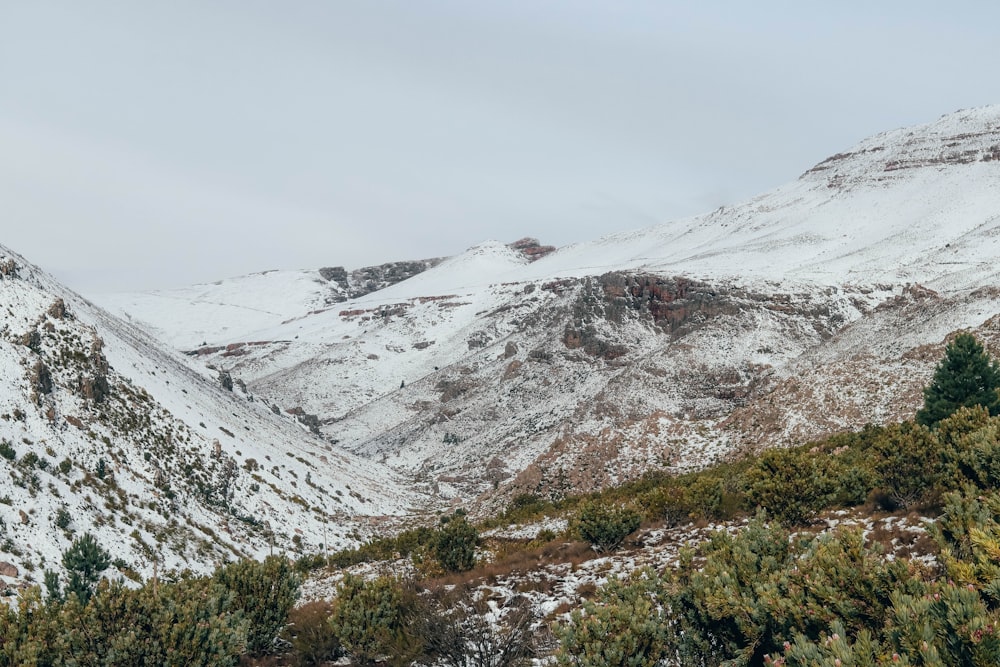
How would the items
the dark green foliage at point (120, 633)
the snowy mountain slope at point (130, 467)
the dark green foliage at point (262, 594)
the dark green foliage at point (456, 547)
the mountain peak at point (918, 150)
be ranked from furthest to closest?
the mountain peak at point (918, 150) → the snowy mountain slope at point (130, 467) → the dark green foliage at point (456, 547) → the dark green foliage at point (262, 594) → the dark green foliage at point (120, 633)

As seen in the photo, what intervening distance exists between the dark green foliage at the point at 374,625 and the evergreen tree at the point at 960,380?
879 inches

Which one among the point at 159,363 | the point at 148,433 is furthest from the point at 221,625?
the point at 159,363

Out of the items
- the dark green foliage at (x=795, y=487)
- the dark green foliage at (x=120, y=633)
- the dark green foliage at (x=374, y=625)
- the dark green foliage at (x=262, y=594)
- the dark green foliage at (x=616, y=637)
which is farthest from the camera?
the dark green foliage at (x=795, y=487)

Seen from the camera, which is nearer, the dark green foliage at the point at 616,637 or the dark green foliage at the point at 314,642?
the dark green foliage at the point at 616,637

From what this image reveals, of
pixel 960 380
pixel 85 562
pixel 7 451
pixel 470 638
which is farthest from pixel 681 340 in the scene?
pixel 470 638

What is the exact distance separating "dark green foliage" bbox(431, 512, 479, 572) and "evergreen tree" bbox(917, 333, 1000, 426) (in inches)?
737

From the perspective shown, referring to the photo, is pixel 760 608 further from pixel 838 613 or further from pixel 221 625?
pixel 221 625

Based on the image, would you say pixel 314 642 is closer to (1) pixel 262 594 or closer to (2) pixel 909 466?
(1) pixel 262 594

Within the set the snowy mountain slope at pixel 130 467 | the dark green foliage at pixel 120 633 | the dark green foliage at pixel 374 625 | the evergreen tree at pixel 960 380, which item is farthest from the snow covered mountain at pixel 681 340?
the dark green foliage at pixel 120 633

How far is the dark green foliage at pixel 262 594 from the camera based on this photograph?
428 inches

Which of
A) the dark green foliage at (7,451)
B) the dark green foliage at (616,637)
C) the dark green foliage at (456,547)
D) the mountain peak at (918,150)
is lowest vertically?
the dark green foliage at (456,547)

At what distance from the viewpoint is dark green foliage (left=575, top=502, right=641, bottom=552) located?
16.3m

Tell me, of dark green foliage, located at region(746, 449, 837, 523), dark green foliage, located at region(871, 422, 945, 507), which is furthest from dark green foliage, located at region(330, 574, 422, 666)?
dark green foliage, located at region(871, 422, 945, 507)

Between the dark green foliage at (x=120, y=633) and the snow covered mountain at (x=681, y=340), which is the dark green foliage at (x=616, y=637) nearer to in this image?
the dark green foliage at (x=120, y=633)
